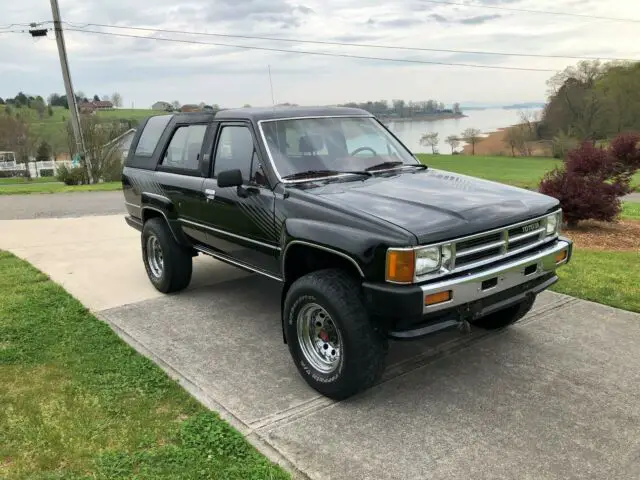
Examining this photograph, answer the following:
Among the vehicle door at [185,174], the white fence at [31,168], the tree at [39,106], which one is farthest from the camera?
the tree at [39,106]

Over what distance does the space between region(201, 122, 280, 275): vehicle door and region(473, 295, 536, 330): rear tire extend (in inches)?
75.6

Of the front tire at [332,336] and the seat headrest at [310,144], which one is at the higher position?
Answer: the seat headrest at [310,144]

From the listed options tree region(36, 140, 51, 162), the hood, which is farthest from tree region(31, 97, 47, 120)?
the hood

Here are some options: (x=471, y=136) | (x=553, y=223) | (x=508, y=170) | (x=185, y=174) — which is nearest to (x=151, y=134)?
(x=185, y=174)

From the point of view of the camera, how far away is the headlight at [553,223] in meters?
4.07

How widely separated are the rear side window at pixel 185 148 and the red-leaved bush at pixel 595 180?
6.64 meters

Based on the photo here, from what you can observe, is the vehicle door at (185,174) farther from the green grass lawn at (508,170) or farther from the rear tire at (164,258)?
the green grass lawn at (508,170)

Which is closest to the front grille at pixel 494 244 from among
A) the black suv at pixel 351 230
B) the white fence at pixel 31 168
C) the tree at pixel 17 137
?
the black suv at pixel 351 230

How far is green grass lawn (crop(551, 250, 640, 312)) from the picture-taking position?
18.3ft

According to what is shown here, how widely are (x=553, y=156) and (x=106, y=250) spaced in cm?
5017

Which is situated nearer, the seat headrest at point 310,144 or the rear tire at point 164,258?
the seat headrest at point 310,144

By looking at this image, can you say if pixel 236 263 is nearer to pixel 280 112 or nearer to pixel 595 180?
pixel 280 112

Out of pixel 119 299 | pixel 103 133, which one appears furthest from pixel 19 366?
pixel 103 133

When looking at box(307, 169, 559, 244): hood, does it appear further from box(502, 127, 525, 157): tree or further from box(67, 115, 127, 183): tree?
box(502, 127, 525, 157): tree
